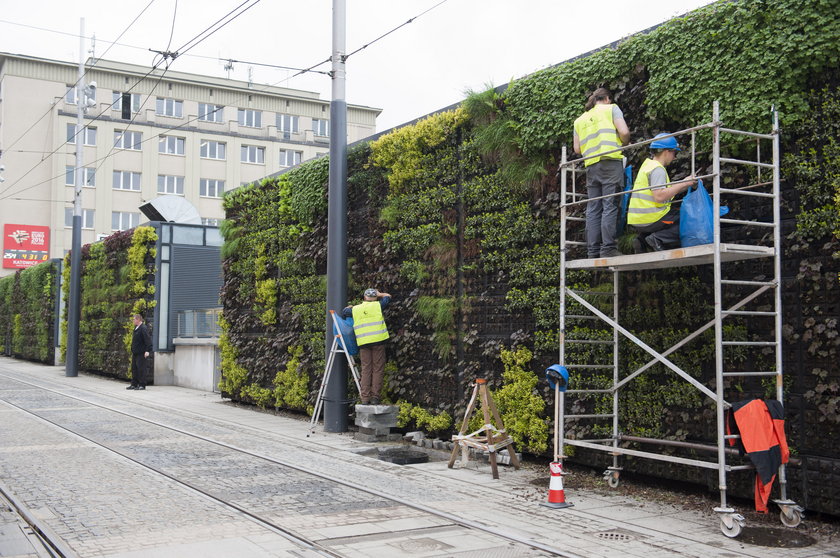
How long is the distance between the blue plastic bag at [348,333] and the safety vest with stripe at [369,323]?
41 cm

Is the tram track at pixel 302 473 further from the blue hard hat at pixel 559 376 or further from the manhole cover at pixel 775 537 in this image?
the blue hard hat at pixel 559 376

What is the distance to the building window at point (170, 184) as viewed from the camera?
169ft

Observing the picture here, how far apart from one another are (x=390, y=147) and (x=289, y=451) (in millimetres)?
4769

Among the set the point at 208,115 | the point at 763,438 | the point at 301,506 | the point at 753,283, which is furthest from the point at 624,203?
the point at 208,115

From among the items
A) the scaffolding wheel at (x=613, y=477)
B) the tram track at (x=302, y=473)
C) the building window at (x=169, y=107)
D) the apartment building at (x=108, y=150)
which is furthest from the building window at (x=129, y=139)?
the scaffolding wheel at (x=613, y=477)

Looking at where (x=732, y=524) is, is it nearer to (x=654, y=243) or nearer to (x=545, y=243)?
(x=654, y=243)

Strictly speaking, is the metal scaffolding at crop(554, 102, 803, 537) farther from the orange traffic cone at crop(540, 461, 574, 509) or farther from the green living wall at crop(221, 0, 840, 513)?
the orange traffic cone at crop(540, 461, 574, 509)

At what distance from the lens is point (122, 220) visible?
50625mm

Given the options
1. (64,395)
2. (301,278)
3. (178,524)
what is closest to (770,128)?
(178,524)

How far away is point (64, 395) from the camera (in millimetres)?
19391

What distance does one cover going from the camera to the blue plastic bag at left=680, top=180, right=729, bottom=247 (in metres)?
6.94

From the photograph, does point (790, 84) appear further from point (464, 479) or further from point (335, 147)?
point (335, 147)

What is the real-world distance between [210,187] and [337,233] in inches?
1685

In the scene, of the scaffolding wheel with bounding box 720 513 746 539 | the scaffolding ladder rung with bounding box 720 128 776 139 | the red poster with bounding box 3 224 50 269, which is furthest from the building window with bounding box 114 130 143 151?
the scaffolding wheel with bounding box 720 513 746 539
